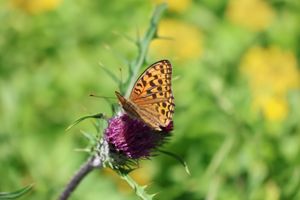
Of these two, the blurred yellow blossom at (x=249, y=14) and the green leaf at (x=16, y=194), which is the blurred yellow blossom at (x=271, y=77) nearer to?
the blurred yellow blossom at (x=249, y=14)

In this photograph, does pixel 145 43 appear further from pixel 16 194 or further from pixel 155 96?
pixel 16 194

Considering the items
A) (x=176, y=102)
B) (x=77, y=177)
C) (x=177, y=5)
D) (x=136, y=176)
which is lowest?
(x=136, y=176)

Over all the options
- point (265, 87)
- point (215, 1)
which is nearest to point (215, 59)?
point (265, 87)

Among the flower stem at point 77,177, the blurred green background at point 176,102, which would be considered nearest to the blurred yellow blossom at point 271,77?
the blurred green background at point 176,102

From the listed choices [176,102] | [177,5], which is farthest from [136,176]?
[177,5]

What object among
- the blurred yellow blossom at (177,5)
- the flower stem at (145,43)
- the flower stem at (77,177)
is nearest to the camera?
the flower stem at (77,177)

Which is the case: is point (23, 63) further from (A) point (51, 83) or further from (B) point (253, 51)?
(B) point (253, 51)
